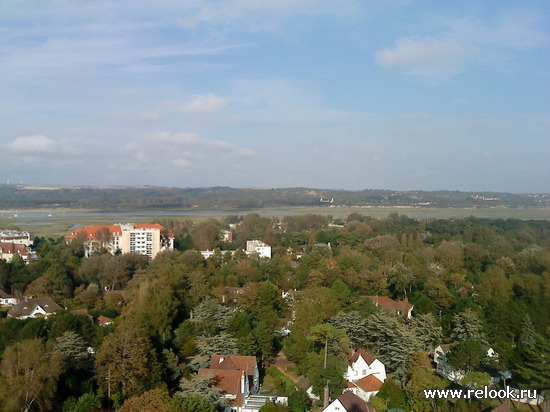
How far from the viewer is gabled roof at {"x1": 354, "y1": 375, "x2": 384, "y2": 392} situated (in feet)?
41.0

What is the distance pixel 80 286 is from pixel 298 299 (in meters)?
11.2

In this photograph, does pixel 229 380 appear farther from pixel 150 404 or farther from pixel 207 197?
pixel 207 197

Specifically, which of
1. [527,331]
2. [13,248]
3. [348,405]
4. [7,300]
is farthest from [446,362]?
[13,248]

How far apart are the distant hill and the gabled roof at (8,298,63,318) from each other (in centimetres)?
3354

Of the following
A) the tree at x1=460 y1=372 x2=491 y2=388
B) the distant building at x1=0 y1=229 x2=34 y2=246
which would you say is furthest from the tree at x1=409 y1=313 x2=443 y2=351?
the distant building at x1=0 y1=229 x2=34 y2=246

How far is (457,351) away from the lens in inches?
517

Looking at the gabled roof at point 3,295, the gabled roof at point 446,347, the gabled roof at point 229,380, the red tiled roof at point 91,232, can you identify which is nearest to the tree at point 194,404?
the gabled roof at point 229,380

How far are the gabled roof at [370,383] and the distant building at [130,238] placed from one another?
23667 mm

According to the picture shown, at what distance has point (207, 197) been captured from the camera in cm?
7769

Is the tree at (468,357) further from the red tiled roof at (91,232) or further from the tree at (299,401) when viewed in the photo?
the red tiled roof at (91,232)

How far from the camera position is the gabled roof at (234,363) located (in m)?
13.0

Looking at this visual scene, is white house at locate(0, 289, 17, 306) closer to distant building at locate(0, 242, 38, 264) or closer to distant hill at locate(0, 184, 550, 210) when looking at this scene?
distant building at locate(0, 242, 38, 264)

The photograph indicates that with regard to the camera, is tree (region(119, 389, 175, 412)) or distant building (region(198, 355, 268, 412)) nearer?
tree (region(119, 389, 175, 412))

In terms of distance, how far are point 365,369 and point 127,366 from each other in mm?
6073
